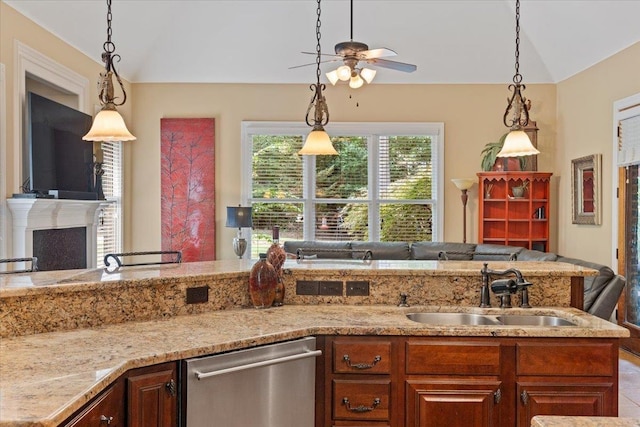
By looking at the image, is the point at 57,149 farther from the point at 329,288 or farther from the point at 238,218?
the point at 329,288

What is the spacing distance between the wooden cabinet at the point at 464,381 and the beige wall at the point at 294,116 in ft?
16.3

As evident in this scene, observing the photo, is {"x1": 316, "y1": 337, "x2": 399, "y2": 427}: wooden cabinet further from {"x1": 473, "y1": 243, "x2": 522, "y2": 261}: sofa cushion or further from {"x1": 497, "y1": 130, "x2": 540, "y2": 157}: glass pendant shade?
{"x1": 473, "y1": 243, "x2": 522, "y2": 261}: sofa cushion

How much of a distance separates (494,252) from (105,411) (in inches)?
209

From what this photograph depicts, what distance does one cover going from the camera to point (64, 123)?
514 cm

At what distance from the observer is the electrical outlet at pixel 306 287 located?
2.75m

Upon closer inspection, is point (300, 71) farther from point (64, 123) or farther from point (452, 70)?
point (64, 123)

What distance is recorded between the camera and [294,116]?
718 cm

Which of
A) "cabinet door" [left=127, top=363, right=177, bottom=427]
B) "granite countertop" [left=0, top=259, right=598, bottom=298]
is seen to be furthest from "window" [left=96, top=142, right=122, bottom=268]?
"cabinet door" [left=127, top=363, right=177, bottom=427]

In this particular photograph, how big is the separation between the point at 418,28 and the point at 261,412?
223 inches

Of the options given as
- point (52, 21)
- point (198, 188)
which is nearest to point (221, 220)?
point (198, 188)

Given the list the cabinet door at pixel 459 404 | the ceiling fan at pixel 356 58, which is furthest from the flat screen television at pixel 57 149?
the cabinet door at pixel 459 404

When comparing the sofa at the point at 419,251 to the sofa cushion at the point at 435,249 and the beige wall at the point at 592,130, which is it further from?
the beige wall at the point at 592,130

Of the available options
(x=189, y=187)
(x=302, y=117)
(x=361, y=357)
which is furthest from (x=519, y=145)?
(x=189, y=187)

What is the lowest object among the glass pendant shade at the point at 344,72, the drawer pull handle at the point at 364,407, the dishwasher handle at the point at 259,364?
the drawer pull handle at the point at 364,407
